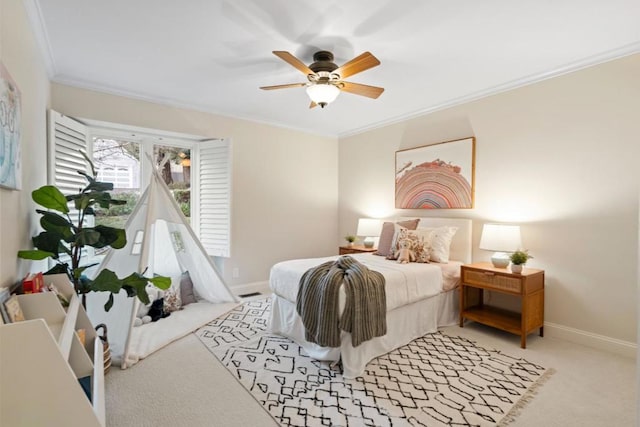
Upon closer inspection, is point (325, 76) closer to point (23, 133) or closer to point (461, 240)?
point (23, 133)

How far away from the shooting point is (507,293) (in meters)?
2.86

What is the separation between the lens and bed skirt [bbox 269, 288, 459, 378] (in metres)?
2.36

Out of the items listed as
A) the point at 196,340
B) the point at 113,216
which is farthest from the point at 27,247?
the point at 113,216

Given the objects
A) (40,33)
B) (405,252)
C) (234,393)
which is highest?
(40,33)

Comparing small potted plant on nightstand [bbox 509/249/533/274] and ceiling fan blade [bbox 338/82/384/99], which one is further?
small potted plant on nightstand [bbox 509/249/533/274]

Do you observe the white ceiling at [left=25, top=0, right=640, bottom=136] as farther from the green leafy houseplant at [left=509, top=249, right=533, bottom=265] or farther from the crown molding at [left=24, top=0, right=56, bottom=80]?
the green leafy houseplant at [left=509, top=249, right=533, bottom=265]

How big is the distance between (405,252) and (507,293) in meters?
1.02

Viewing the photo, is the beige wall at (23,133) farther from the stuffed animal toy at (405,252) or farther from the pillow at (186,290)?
the stuffed animal toy at (405,252)

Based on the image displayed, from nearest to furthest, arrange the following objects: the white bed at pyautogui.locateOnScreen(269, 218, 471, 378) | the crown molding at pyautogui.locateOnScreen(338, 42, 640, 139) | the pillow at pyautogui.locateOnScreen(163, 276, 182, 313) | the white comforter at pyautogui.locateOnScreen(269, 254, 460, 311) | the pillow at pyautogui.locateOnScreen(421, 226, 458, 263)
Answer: the white bed at pyautogui.locateOnScreen(269, 218, 471, 378), the crown molding at pyautogui.locateOnScreen(338, 42, 640, 139), the white comforter at pyautogui.locateOnScreen(269, 254, 460, 311), the pillow at pyautogui.locateOnScreen(421, 226, 458, 263), the pillow at pyautogui.locateOnScreen(163, 276, 182, 313)

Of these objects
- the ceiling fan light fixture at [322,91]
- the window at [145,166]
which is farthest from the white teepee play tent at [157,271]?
the ceiling fan light fixture at [322,91]

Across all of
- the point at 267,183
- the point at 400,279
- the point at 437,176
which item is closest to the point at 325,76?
the point at 400,279

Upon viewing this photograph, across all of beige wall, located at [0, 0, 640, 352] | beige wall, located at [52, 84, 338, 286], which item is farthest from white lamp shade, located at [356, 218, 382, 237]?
beige wall, located at [52, 84, 338, 286]

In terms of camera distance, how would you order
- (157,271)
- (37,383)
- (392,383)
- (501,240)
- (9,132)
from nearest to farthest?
(37,383)
(9,132)
(392,383)
(501,240)
(157,271)

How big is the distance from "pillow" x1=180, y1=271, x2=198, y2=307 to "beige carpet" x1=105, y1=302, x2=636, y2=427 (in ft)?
3.62
